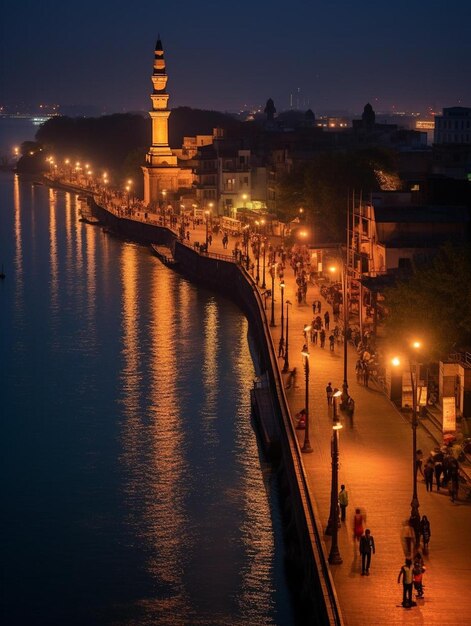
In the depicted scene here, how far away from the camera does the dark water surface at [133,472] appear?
73.9ft

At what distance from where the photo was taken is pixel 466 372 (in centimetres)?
2839

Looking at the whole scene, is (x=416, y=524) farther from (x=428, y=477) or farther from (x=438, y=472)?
(x=438, y=472)

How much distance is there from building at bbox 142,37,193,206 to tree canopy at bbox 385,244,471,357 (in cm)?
6574

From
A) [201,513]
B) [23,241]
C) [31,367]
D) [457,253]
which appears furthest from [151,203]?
[201,513]

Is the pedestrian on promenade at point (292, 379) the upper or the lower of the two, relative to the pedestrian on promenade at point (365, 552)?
upper

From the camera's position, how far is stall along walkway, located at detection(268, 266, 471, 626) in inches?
740

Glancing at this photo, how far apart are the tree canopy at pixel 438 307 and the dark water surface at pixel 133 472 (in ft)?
15.4

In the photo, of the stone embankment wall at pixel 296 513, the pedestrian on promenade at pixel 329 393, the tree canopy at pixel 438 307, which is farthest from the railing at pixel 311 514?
the tree canopy at pixel 438 307

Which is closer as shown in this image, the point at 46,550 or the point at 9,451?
the point at 46,550

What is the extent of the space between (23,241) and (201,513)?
60652mm

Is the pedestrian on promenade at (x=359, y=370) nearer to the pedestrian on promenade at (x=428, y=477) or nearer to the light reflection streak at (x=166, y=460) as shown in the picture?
the light reflection streak at (x=166, y=460)

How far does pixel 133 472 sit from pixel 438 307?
26.1ft

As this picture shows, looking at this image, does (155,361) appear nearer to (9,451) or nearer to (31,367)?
(31,367)

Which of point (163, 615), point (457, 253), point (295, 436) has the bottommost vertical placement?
point (163, 615)
